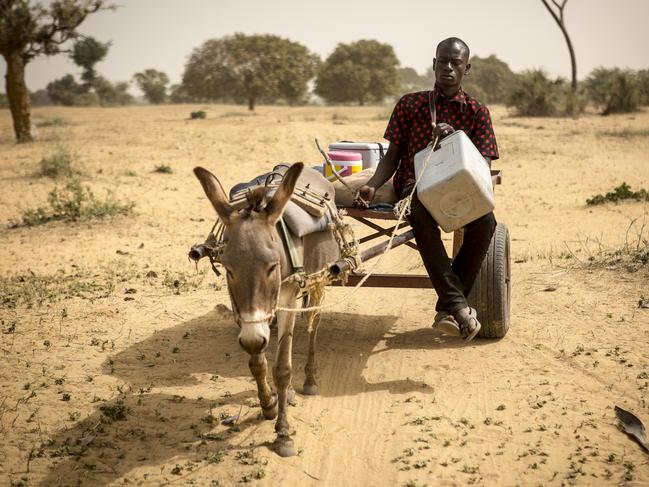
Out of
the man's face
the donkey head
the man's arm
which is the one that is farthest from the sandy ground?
the man's face

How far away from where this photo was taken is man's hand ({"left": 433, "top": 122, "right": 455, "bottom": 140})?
4879 millimetres

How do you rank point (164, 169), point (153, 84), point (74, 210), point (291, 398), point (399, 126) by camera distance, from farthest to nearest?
point (153, 84)
point (164, 169)
point (74, 210)
point (399, 126)
point (291, 398)

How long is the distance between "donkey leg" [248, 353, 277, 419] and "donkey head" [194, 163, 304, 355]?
560 mm

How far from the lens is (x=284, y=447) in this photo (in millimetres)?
4207

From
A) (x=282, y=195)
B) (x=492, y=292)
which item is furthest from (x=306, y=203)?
(x=492, y=292)

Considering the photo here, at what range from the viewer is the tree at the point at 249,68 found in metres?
35.0

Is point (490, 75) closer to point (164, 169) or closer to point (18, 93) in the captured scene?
point (18, 93)

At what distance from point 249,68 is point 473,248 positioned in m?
31.6

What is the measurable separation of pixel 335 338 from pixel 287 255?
7.70ft

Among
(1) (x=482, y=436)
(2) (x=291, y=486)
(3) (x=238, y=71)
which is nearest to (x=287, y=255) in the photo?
(2) (x=291, y=486)

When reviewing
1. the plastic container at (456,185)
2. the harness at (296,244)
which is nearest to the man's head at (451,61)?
the plastic container at (456,185)

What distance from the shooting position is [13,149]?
18.2 metres

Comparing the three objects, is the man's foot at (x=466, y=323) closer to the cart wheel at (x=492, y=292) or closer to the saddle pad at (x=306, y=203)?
the cart wheel at (x=492, y=292)

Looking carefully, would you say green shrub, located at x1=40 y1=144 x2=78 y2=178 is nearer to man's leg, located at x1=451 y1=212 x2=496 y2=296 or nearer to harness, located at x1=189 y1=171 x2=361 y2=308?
harness, located at x1=189 y1=171 x2=361 y2=308
